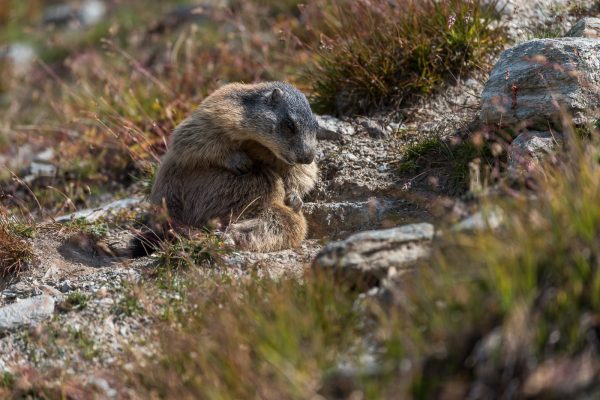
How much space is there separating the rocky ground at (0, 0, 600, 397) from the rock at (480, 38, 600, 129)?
0.09m

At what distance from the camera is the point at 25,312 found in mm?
5566

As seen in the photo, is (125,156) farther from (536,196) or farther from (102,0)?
(102,0)

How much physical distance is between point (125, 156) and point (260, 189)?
3535mm

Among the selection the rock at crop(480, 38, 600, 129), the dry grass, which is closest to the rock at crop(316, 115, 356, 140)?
the rock at crop(480, 38, 600, 129)

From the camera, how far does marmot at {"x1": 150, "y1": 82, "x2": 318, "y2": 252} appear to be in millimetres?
6867

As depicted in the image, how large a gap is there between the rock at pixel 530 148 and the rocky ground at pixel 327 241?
0.04m

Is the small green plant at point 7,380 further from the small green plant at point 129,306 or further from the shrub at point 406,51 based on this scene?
the shrub at point 406,51

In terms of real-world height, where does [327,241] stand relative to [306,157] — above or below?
below

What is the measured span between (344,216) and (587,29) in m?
2.75

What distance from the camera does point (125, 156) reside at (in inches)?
395

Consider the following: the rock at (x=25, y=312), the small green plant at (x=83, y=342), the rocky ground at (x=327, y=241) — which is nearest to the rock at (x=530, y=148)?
the rocky ground at (x=327, y=241)

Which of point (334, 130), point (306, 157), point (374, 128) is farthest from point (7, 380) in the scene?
point (374, 128)

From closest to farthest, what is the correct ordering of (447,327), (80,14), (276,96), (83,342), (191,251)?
(447,327) → (83,342) → (191,251) → (276,96) → (80,14)

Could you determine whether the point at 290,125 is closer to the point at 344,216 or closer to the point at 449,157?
the point at 344,216
